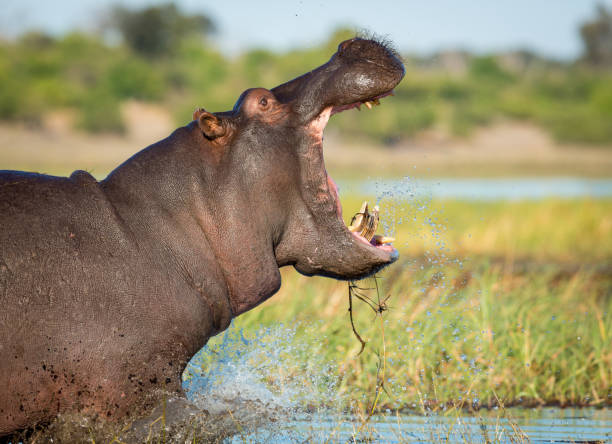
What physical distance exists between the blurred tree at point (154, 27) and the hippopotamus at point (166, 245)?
35657mm

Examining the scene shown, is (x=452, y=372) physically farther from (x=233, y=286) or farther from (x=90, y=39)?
(x=90, y=39)

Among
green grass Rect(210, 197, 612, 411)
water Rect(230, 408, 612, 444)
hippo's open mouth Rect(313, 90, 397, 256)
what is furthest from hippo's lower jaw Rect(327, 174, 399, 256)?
water Rect(230, 408, 612, 444)

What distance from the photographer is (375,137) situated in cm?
2792

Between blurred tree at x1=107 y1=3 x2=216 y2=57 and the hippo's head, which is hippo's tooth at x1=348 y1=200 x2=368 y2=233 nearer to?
the hippo's head

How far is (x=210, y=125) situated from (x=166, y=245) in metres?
0.49

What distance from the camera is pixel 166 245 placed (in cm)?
334

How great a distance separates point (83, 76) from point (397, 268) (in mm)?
23429

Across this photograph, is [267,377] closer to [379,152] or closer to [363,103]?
[363,103]

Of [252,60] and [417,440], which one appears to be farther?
[252,60]

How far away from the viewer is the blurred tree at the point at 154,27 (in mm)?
39281

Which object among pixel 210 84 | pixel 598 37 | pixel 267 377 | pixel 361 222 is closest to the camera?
pixel 361 222

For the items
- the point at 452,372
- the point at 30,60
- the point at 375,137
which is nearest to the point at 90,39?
the point at 30,60

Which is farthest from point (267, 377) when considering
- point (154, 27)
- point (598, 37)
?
point (598, 37)

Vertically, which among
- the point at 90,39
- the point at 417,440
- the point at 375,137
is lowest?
the point at 417,440
